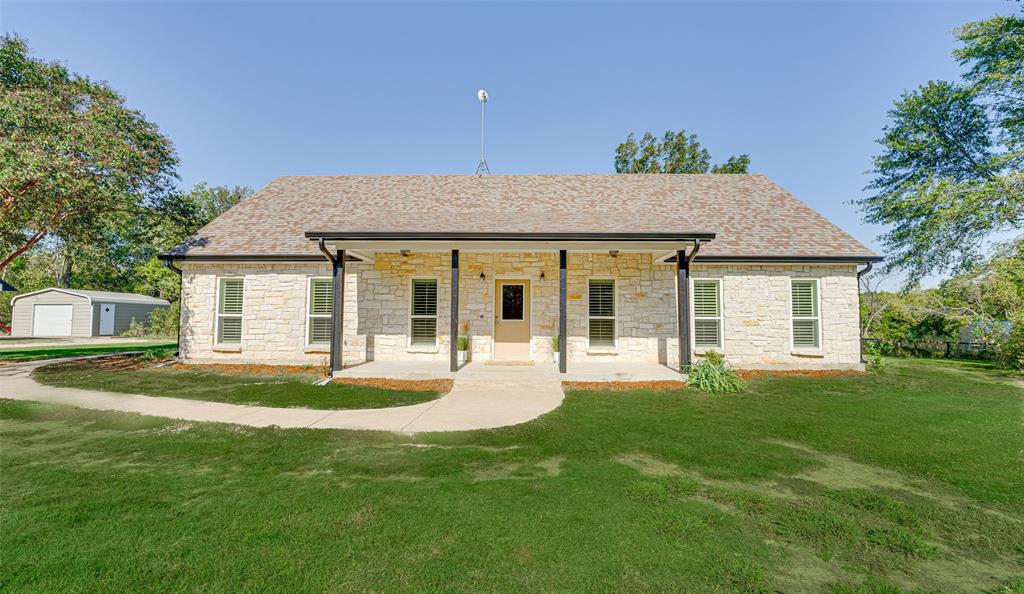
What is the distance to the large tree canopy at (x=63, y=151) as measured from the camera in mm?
7992

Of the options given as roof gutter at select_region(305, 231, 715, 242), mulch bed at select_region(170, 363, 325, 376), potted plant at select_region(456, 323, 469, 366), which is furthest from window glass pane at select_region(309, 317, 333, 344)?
potted plant at select_region(456, 323, 469, 366)

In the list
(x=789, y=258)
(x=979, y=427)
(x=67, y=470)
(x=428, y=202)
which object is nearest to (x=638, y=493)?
(x=67, y=470)

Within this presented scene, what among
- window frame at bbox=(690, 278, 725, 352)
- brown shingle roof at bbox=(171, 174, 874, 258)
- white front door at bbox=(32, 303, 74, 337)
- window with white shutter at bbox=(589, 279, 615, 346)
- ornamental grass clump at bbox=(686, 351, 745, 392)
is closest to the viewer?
ornamental grass clump at bbox=(686, 351, 745, 392)

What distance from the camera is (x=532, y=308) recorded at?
9898 millimetres

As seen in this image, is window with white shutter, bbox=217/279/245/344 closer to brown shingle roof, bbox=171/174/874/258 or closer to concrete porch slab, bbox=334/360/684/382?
brown shingle roof, bbox=171/174/874/258

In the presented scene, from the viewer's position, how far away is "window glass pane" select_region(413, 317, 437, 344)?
1006cm

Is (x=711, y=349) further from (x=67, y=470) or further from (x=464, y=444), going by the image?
(x=67, y=470)

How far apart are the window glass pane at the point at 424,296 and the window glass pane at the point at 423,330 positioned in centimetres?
21

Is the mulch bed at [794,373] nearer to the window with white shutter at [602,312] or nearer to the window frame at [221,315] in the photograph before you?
the window with white shutter at [602,312]

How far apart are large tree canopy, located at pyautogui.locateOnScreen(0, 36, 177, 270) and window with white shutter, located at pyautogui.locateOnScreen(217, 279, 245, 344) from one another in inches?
130

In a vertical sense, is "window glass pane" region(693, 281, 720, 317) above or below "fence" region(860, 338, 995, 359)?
above

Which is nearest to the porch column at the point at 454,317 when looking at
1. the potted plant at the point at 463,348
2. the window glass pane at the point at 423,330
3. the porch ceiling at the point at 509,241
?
the porch ceiling at the point at 509,241

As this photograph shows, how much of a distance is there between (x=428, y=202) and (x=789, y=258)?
1006cm

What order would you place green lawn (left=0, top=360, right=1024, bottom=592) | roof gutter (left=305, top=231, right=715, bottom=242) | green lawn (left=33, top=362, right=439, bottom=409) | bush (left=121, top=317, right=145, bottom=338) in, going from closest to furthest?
1. green lawn (left=0, top=360, right=1024, bottom=592)
2. green lawn (left=33, top=362, right=439, bottom=409)
3. roof gutter (left=305, top=231, right=715, bottom=242)
4. bush (left=121, top=317, right=145, bottom=338)
